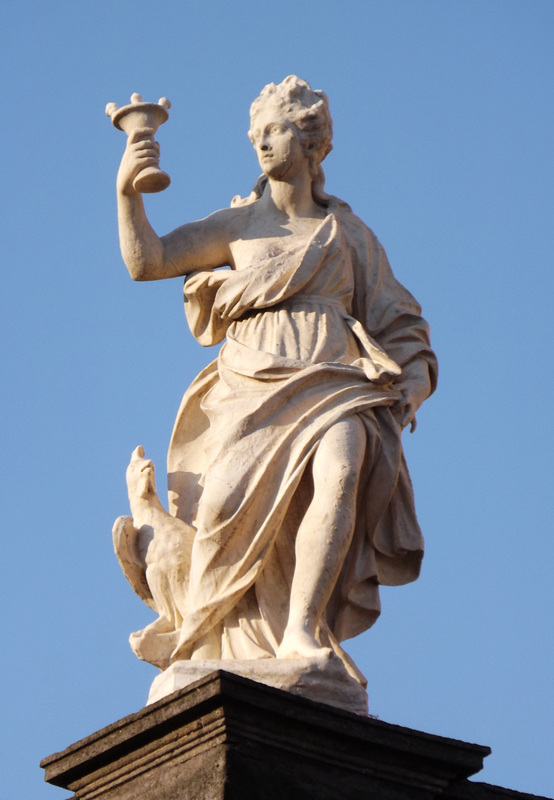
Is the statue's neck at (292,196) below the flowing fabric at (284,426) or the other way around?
the other way around

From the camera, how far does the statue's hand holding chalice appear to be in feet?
28.9

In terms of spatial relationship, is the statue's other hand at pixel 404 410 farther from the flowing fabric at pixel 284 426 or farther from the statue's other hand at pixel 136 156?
the statue's other hand at pixel 136 156

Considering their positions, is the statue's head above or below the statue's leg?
above

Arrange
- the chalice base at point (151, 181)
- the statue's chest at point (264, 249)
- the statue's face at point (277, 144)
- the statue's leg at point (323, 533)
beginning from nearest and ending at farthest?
1. the statue's leg at point (323, 533)
2. the chalice base at point (151, 181)
3. the statue's chest at point (264, 249)
4. the statue's face at point (277, 144)

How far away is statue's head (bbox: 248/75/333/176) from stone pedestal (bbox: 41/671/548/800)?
10.7 ft

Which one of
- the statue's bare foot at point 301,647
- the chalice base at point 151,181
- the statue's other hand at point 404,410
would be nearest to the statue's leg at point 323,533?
the statue's bare foot at point 301,647

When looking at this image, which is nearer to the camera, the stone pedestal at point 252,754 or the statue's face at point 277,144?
the stone pedestal at point 252,754

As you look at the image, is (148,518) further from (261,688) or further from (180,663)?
(261,688)

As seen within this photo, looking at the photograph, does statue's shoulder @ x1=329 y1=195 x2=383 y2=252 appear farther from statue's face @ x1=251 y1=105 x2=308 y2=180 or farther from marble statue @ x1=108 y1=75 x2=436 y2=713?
statue's face @ x1=251 y1=105 x2=308 y2=180

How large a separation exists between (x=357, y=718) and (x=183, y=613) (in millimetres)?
1314

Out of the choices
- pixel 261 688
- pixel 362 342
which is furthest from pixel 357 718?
pixel 362 342

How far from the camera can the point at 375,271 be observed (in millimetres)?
9359

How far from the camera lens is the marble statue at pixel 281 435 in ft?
26.8

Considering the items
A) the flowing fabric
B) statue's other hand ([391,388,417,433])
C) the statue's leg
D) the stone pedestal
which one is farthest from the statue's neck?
the stone pedestal
